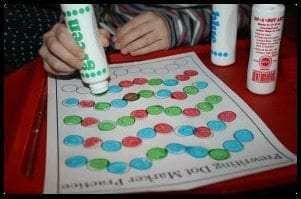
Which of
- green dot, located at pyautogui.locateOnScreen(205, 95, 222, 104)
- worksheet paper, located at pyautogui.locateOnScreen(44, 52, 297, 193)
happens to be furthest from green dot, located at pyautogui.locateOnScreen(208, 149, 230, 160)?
green dot, located at pyautogui.locateOnScreen(205, 95, 222, 104)

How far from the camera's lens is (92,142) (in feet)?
1.24

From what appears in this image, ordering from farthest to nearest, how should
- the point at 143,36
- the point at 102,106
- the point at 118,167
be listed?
1. the point at 143,36
2. the point at 102,106
3. the point at 118,167

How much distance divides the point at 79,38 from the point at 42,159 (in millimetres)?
150

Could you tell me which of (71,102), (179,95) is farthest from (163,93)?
(71,102)

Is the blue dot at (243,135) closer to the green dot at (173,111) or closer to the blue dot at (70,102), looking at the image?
the green dot at (173,111)

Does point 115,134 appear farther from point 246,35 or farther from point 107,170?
point 246,35

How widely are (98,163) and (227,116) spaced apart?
16 centimetres

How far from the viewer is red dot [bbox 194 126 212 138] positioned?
0.38 metres

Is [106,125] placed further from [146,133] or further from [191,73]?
[191,73]

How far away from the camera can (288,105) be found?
428 mm

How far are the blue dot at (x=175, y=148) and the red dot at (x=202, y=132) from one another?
3 cm
